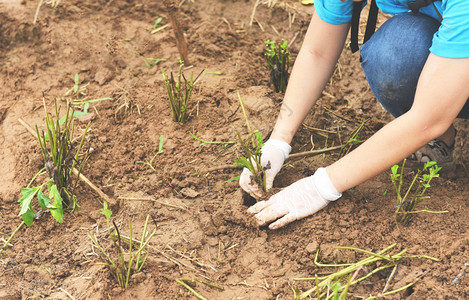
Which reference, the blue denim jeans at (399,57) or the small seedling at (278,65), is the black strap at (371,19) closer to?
the blue denim jeans at (399,57)

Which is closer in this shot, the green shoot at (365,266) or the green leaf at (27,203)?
the green shoot at (365,266)

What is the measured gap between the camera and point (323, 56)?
2.33 metres

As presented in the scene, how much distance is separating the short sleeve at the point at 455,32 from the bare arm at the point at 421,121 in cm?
3

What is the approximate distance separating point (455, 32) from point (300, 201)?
33.0 inches

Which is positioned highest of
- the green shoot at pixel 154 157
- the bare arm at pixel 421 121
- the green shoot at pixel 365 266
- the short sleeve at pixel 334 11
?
the short sleeve at pixel 334 11

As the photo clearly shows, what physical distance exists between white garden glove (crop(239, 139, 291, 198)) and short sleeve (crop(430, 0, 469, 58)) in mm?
803

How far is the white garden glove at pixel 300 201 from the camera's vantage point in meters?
2.10

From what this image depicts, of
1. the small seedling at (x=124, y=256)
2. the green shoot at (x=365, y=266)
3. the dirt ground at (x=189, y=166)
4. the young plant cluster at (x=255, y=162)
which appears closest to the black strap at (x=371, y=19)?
the dirt ground at (x=189, y=166)

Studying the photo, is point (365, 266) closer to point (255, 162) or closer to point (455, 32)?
point (255, 162)

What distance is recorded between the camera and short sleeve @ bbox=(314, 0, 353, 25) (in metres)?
2.14

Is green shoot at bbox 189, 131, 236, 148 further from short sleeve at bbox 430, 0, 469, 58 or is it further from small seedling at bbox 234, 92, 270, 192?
short sleeve at bbox 430, 0, 469, 58

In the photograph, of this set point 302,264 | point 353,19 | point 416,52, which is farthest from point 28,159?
point 416,52

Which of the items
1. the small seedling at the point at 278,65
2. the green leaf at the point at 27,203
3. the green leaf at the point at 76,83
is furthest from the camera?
the green leaf at the point at 76,83

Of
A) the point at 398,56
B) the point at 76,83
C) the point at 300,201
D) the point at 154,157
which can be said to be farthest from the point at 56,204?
the point at 398,56
